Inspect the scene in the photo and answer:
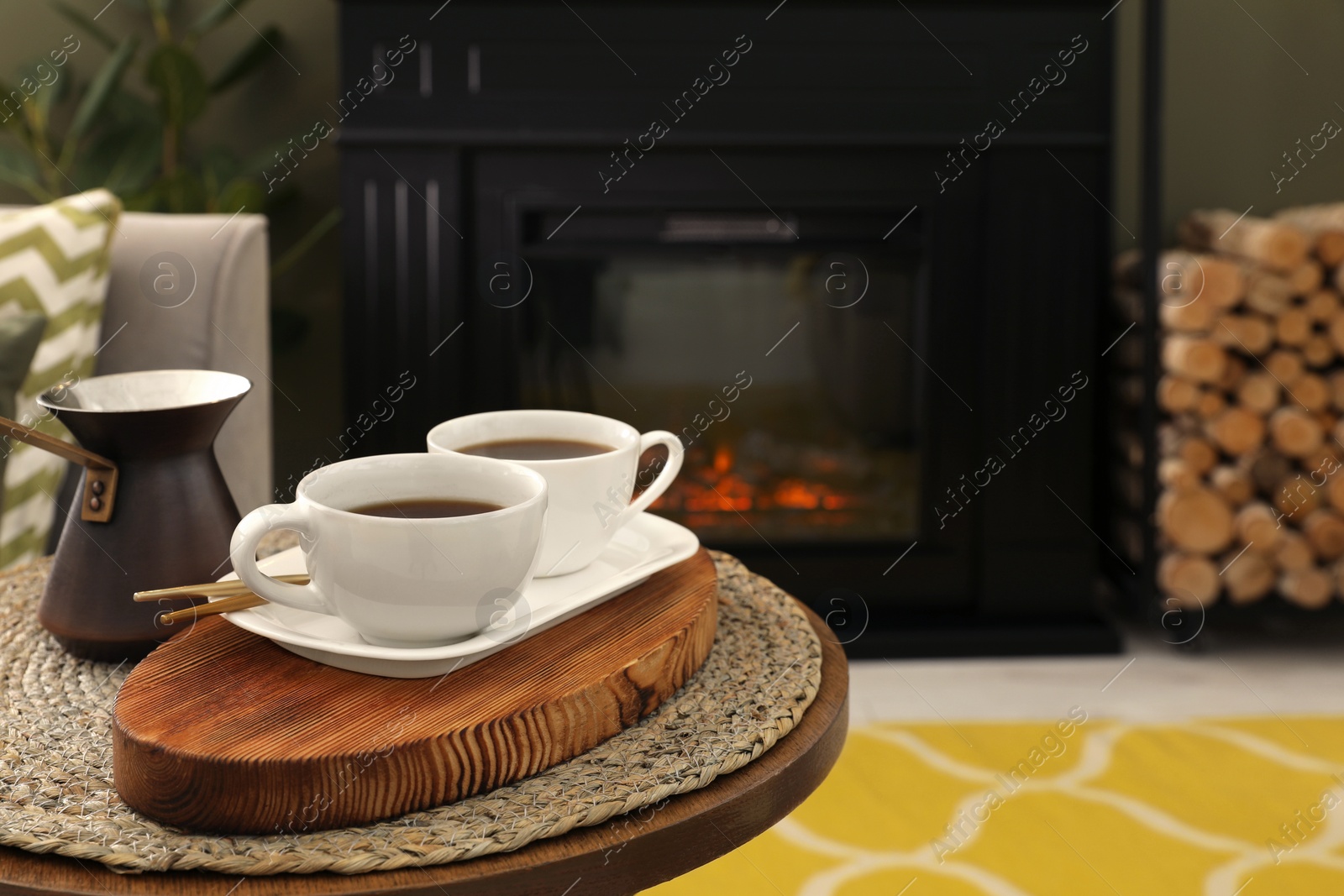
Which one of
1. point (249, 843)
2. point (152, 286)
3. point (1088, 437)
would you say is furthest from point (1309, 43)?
point (249, 843)

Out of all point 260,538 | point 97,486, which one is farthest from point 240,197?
point 260,538

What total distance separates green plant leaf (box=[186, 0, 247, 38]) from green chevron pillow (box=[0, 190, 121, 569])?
1.06 metres

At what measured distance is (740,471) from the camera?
2.23 m

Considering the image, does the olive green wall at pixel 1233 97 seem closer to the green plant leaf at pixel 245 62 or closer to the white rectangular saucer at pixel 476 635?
the green plant leaf at pixel 245 62

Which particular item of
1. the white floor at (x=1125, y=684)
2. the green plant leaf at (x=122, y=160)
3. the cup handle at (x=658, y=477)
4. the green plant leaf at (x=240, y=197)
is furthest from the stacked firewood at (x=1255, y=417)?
the green plant leaf at (x=122, y=160)

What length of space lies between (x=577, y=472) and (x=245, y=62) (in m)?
1.95

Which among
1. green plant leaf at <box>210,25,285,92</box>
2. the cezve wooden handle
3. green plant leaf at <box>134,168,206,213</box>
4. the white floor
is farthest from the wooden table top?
green plant leaf at <box>210,25,285,92</box>

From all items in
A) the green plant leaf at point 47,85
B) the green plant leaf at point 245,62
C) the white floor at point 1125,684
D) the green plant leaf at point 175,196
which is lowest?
the white floor at point 1125,684

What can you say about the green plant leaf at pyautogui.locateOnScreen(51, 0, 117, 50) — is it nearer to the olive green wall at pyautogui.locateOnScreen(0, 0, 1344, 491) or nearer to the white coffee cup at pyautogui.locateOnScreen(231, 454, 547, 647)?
the olive green wall at pyautogui.locateOnScreen(0, 0, 1344, 491)

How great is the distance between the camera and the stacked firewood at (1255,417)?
6.70ft

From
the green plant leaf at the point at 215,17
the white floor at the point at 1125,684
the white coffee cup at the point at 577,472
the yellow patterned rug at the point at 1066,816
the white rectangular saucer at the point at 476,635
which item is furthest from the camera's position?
the green plant leaf at the point at 215,17

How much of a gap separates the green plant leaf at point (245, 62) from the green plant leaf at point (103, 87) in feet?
0.53

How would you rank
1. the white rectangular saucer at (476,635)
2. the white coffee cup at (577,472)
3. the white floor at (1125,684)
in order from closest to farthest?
the white rectangular saucer at (476,635), the white coffee cup at (577,472), the white floor at (1125,684)

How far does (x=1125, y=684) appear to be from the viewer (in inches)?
81.3
